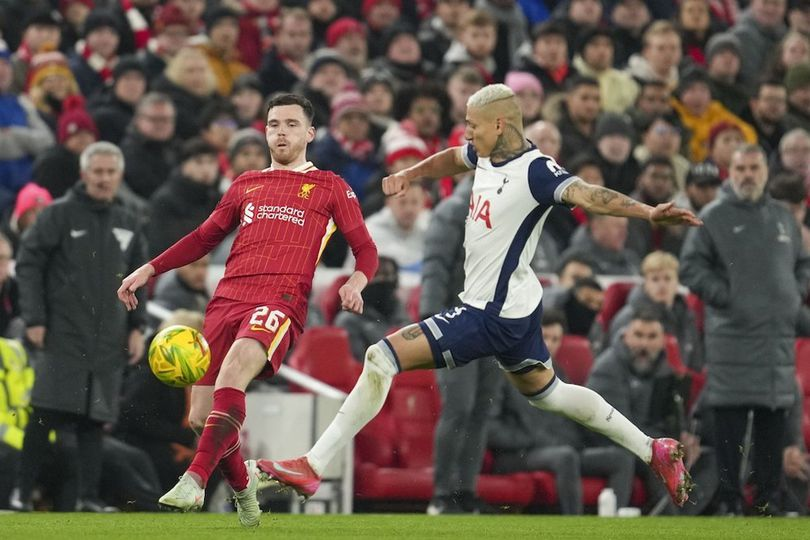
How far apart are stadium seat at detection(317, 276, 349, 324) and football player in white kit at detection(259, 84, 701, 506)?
173 inches

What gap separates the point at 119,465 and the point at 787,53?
11317 millimetres

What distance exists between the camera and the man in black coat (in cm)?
1226

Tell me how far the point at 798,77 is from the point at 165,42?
23.6 feet

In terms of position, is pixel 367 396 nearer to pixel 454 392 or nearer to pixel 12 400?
pixel 454 392

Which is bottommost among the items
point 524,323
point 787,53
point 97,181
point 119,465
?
point 119,465

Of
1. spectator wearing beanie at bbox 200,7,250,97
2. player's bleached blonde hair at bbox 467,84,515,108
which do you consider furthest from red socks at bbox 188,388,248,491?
spectator wearing beanie at bbox 200,7,250,97

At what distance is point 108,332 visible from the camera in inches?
496

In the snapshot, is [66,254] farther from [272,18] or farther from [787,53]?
[787,53]

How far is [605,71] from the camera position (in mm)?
19578

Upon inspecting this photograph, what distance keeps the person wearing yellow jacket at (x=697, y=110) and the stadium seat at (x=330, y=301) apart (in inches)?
243

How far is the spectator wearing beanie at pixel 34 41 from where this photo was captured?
17.8 meters

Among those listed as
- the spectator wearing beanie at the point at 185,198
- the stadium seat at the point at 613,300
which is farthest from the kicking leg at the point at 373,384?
the stadium seat at the point at 613,300

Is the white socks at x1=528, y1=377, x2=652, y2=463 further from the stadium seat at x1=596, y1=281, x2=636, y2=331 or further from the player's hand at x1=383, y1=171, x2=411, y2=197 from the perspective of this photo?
the stadium seat at x1=596, y1=281, x2=636, y2=331

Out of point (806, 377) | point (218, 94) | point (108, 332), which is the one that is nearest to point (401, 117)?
point (218, 94)
